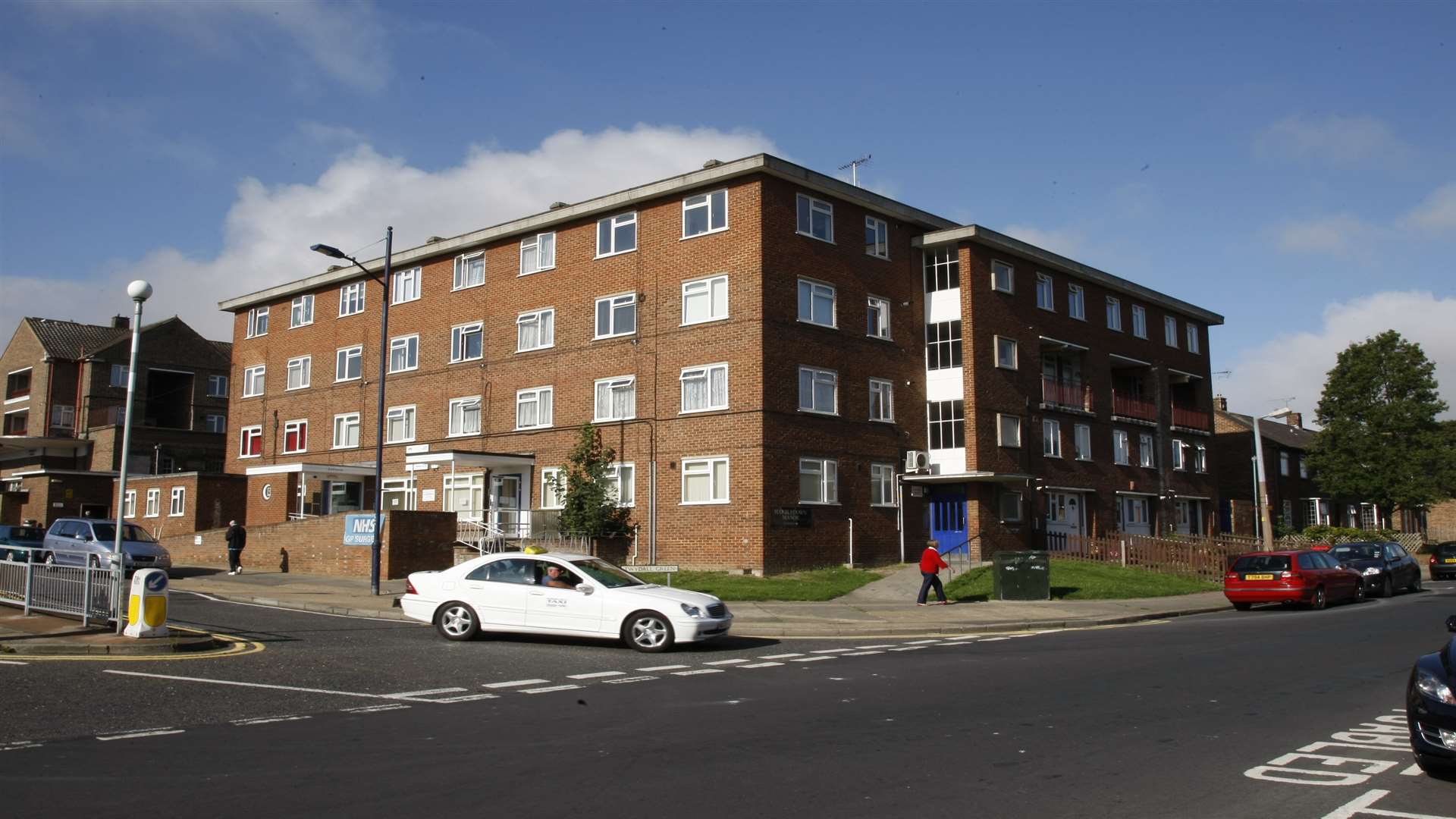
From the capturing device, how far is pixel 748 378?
30.3 meters

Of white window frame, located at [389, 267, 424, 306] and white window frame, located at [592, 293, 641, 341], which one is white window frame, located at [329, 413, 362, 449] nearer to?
white window frame, located at [389, 267, 424, 306]

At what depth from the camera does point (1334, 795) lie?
23.8 feet

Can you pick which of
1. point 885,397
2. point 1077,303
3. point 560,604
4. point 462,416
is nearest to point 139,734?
→ point 560,604

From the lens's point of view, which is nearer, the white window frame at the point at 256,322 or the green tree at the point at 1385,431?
the white window frame at the point at 256,322

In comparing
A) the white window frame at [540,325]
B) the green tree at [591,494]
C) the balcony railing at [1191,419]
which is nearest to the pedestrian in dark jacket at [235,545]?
the green tree at [591,494]

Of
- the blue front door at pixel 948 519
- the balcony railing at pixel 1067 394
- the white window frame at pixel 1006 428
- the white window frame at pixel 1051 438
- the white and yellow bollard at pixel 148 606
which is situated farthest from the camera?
the balcony railing at pixel 1067 394

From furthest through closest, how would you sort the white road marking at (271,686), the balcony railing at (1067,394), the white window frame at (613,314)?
the balcony railing at (1067,394)
the white window frame at (613,314)
the white road marking at (271,686)

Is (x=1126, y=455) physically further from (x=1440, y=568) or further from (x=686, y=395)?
(x=686, y=395)

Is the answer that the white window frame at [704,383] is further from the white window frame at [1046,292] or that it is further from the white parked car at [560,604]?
the white parked car at [560,604]

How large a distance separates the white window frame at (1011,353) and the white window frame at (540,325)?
1423 centimetres

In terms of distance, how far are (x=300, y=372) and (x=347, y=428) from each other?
14.6ft

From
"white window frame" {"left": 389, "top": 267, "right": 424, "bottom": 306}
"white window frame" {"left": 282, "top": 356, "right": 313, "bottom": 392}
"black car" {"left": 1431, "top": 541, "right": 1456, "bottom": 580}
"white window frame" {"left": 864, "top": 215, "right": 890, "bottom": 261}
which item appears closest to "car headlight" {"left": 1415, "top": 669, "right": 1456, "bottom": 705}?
"white window frame" {"left": 864, "top": 215, "right": 890, "bottom": 261}

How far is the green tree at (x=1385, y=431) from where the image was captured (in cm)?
5438

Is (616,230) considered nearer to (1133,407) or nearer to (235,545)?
(235,545)
